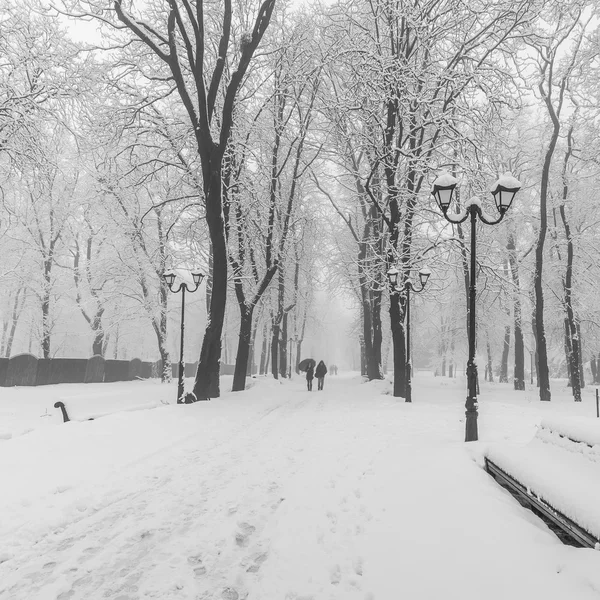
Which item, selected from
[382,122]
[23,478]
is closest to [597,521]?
[23,478]

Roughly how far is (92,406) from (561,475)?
33.8 ft

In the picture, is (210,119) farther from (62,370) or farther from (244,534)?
(62,370)

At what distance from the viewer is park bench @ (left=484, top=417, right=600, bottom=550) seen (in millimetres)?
3105

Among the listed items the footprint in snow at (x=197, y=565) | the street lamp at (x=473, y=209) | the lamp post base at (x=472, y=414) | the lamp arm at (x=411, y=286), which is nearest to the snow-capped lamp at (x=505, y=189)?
the street lamp at (x=473, y=209)

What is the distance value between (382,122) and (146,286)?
16157 mm

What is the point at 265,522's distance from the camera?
418cm

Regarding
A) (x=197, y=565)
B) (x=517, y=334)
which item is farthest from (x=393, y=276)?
(x=517, y=334)

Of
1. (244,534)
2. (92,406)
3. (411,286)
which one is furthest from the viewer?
(411,286)

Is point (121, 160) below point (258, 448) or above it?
above

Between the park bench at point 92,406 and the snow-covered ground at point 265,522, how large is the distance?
1.26 metres

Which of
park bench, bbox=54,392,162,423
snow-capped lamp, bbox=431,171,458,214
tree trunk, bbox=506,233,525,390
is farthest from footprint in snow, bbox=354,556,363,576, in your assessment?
tree trunk, bbox=506,233,525,390

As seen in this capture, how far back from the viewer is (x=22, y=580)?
3.13 meters

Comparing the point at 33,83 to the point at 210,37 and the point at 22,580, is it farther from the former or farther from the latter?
the point at 22,580

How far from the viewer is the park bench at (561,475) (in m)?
3.11
